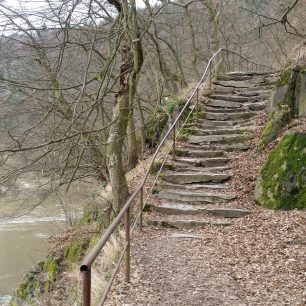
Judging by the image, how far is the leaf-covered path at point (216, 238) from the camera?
508 centimetres

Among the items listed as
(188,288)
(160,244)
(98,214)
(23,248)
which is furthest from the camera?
(23,248)

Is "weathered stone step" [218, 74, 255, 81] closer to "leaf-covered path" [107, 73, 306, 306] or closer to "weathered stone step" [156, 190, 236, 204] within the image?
"leaf-covered path" [107, 73, 306, 306]

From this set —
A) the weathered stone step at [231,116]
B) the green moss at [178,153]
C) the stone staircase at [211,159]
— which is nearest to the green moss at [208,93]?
the stone staircase at [211,159]

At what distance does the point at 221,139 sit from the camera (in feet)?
37.2

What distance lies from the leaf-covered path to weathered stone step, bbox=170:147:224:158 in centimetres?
2

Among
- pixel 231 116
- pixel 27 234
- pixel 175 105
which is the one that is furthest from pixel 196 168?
pixel 27 234

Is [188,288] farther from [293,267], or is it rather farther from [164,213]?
[164,213]

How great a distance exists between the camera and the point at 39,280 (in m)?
10.8

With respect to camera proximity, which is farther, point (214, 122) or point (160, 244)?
point (214, 122)

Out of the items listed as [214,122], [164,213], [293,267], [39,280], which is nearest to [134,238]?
[164,213]

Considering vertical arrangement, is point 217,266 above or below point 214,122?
below

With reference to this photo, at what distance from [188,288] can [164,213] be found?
3.12 meters

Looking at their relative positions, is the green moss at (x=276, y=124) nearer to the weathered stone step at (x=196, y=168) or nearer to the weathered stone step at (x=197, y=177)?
the weathered stone step at (x=196, y=168)

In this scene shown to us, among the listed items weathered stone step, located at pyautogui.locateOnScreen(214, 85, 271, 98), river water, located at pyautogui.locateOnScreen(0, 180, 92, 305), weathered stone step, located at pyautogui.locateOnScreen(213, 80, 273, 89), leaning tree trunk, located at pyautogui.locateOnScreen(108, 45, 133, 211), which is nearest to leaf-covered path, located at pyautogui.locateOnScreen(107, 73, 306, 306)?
leaning tree trunk, located at pyautogui.locateOnScreen(108, 45, 133, 211)
